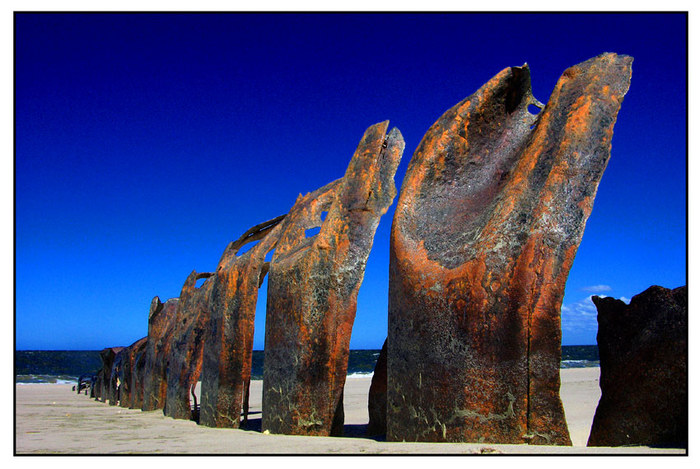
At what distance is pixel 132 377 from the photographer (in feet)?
42.5

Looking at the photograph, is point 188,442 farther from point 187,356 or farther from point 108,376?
point 108,376

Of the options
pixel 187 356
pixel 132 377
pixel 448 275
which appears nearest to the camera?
pixel 448 275

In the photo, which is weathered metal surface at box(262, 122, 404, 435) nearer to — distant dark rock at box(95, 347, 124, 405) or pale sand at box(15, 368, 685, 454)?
pale sand at box(15, 368, 685, 454)

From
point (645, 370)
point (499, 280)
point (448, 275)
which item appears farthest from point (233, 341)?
point (645, 370)

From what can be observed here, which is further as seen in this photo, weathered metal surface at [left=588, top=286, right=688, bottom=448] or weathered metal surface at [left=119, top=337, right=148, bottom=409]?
weathered metal surface at [left=119, top=337, right=148, bottom=409]

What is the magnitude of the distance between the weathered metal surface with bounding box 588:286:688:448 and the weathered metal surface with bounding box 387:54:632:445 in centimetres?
86

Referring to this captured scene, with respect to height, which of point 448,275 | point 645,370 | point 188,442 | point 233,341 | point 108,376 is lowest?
point 188,442

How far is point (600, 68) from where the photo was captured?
5.33 metres

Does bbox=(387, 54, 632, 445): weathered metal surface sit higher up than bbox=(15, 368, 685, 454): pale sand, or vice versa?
bbox=(387, 54, 632, 445): weathered metal surface

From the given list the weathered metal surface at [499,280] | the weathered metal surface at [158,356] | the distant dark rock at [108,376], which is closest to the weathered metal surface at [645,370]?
the weathered metal surface at [499,280]

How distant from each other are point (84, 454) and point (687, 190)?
4625 millimetres

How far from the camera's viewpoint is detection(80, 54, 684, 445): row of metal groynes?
455cm

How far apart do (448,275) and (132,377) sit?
9.78 meters

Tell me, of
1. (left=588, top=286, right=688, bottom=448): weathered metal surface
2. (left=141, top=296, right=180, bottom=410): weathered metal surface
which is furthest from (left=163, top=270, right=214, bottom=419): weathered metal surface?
(left=588, top=286, right=688, bottom=448): weathered metal surface
